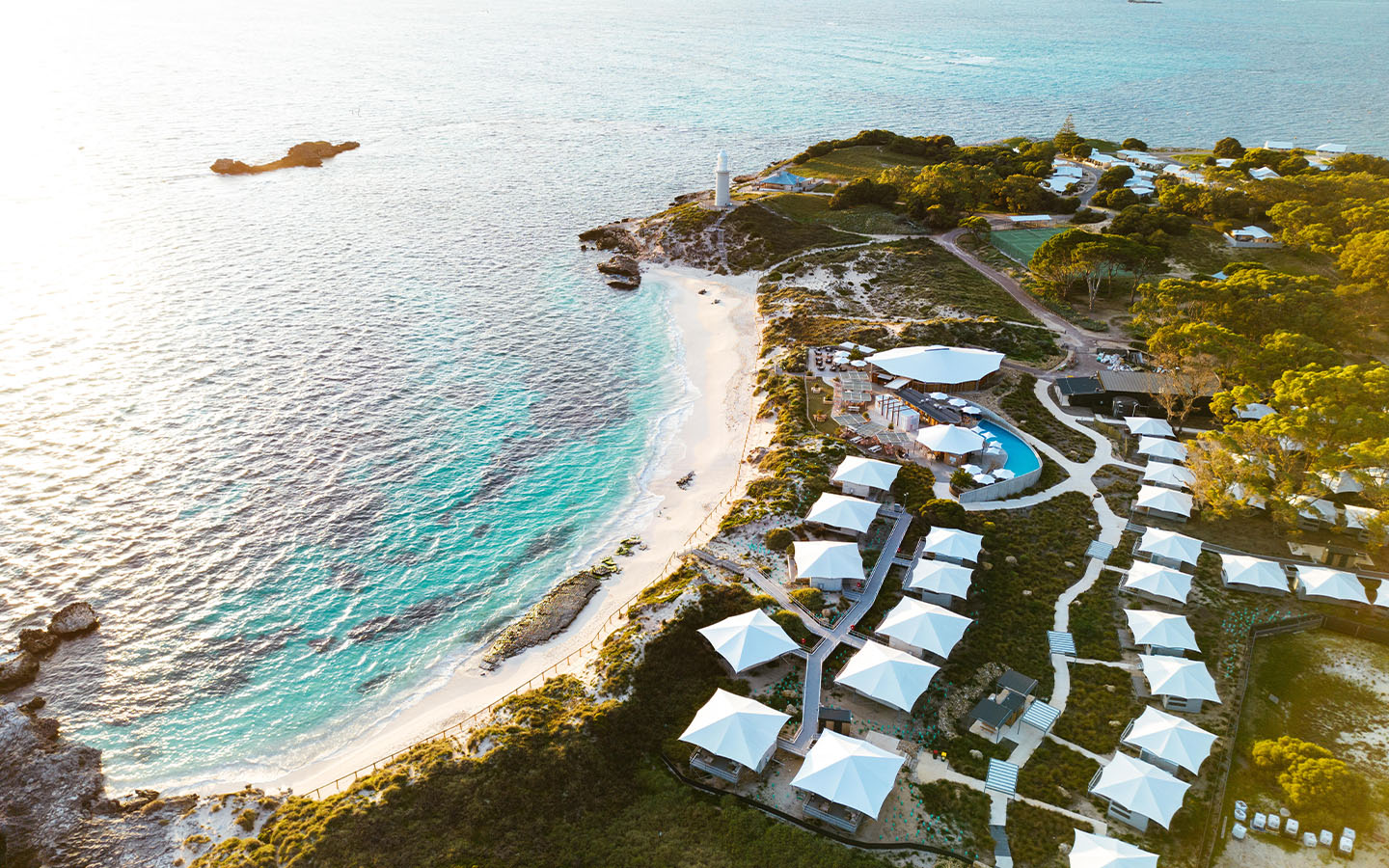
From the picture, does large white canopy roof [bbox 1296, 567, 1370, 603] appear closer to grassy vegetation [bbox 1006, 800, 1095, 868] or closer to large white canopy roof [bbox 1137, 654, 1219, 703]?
large white canopy roof [bbox 1137, 654, 1219, 703]

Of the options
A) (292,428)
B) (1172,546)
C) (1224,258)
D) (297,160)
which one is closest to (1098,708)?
(1172,546)

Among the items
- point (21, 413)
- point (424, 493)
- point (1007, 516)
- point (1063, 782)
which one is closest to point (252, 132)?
point (21, 413)

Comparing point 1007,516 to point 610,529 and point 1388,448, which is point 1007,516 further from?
point 610,529

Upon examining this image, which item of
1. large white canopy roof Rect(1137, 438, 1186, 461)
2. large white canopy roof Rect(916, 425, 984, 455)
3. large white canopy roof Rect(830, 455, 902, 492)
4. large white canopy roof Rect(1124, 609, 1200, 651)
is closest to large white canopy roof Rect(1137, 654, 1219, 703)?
large white canopy roof Rect(1124, 609, 1200, 651)

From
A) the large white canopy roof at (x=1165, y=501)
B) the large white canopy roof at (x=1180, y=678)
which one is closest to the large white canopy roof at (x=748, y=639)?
the large white canopy roof at (x=1180, y=678)

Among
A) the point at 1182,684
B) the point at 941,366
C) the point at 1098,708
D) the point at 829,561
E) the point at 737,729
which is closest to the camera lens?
the point at 737,729

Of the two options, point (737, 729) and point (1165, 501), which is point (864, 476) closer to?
point (1165, 501)

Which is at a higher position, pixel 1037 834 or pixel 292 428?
pixel 1037 834

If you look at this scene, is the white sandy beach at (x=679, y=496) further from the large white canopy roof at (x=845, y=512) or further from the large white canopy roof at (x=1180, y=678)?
the large white canopy roof at (x=1180, y=678)
